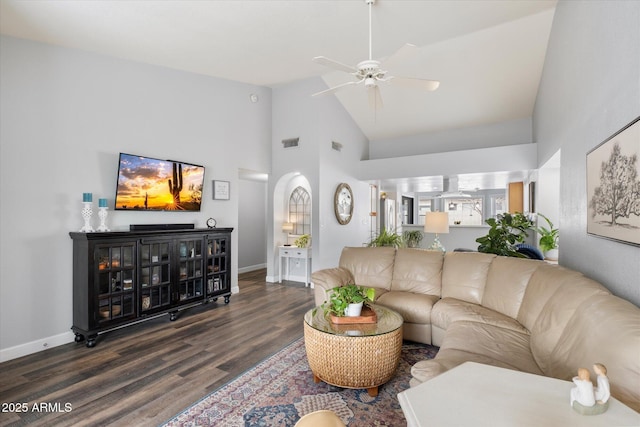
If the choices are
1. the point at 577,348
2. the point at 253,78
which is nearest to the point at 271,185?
the point at 253,78

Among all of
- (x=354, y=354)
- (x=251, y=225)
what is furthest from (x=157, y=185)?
(x=251, y=225)

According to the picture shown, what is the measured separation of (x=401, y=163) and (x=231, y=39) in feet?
13.5

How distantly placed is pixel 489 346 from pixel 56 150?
4.30 meters

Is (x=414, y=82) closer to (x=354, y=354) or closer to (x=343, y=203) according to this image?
(x=354, y=354)

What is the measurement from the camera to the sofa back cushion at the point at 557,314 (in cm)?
183

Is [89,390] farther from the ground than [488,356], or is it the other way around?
[488,356]

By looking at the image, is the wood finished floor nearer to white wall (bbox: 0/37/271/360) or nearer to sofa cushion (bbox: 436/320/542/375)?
white wall (bbox: 0/37/271/360)

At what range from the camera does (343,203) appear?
21.8 feet

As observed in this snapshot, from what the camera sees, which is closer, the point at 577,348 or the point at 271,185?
the point at 577,348

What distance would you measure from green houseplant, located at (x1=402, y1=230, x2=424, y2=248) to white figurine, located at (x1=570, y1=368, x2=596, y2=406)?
6526mm

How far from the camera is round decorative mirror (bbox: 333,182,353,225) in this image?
6.37m

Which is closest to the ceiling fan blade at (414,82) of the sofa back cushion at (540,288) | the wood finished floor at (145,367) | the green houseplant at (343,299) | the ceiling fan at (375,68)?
the ceiling fan at (375,68)

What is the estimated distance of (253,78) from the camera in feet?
17.0

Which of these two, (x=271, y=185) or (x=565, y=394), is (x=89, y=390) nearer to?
(x=565, y=394)
